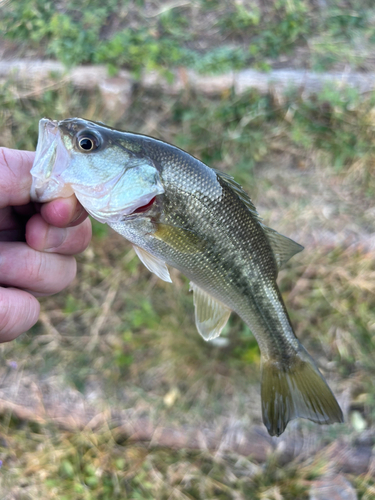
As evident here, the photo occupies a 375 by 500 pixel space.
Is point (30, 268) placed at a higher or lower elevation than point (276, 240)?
lower

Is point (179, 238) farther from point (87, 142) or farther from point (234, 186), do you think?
point (87, 142)

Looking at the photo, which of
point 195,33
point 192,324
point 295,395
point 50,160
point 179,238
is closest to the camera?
point 50,160

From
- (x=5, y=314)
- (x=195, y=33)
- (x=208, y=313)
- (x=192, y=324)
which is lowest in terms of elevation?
(x=192, y=324)

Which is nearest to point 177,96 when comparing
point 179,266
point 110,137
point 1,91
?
point 1,91

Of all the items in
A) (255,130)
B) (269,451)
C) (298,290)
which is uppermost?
(255,130)

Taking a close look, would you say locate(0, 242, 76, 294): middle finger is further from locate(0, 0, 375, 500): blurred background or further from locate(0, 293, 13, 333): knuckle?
locate(0, 0, 375, 500): blurred background

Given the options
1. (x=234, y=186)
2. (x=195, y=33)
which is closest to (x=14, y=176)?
(x=234, y=186)

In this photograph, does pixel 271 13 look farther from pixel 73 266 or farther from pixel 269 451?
pixel 269 451
